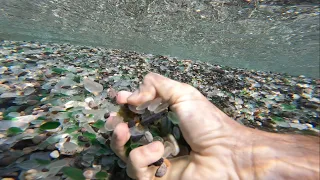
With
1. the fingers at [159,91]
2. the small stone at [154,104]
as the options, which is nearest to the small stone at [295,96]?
Answer: the fingers at [159,91]

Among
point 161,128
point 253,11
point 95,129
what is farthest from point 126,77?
point 253,11

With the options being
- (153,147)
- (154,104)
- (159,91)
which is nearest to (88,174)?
(153,147)

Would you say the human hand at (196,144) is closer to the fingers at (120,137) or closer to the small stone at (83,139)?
the fingers at (120,137)

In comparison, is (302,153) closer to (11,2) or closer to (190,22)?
(190,22)

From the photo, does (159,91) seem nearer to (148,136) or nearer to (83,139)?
(148,136)

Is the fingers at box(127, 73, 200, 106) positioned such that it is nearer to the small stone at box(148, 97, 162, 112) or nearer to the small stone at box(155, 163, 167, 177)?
the small stone at box(148, 97, 162, 112)

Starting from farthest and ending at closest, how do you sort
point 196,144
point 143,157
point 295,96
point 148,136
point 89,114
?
point 295,96 → point 89,114 → point 148,136 → point 196,144 → point 143,157
